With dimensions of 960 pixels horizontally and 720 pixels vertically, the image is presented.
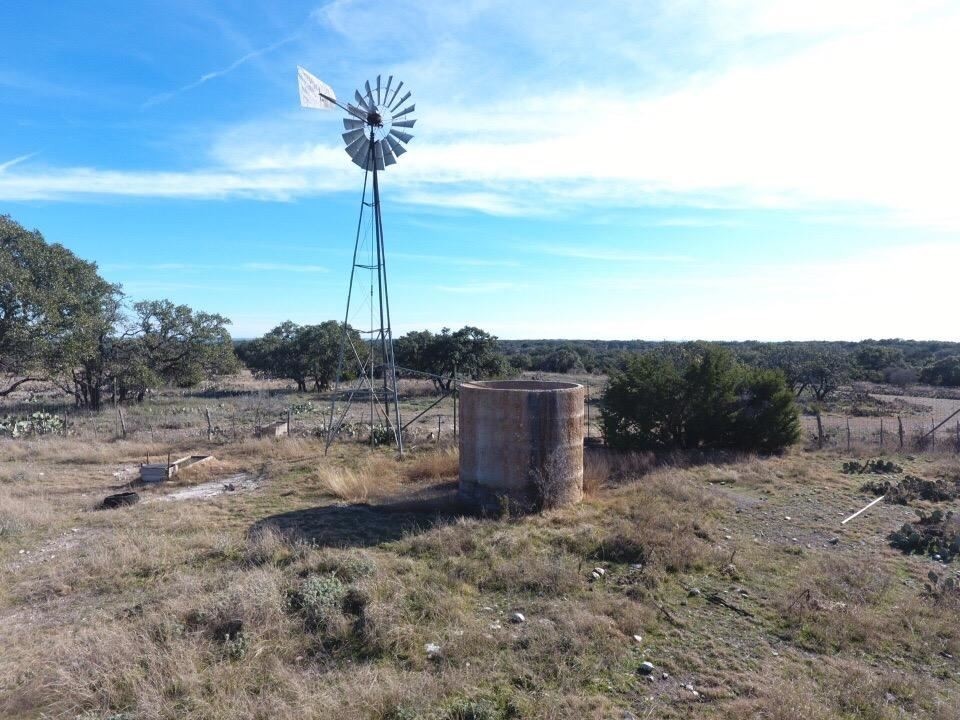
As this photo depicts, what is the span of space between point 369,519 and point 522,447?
3.02 meters

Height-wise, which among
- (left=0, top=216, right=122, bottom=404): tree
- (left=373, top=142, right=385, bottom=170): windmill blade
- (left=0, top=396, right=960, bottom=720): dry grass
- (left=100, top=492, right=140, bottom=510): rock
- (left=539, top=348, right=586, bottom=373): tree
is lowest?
(left=0, top=396, right=960, bottom=720): dry grass

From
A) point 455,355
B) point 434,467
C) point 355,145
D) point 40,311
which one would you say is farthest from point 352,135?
point 455,355

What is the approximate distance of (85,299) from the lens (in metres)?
25.4

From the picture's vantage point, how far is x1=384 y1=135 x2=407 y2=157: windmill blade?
14.6 m

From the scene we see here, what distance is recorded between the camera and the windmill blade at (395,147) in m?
14.6

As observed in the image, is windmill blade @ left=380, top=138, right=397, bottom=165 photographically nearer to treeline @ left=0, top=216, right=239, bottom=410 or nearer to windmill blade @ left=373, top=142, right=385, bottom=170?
windmill blade @ left=373, top=142, right=385, bottom=170

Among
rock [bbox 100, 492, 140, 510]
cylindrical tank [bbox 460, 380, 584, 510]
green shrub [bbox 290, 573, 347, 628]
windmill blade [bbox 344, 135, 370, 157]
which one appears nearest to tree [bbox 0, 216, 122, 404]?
rock [bbox 100, 492, 140, 510]

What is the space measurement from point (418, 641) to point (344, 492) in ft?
20.0

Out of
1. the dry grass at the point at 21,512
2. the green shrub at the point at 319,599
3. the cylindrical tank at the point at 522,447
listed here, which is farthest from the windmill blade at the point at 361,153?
the green shrub at the point at 319,599

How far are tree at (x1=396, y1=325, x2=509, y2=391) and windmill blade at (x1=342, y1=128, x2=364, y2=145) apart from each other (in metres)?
19.2

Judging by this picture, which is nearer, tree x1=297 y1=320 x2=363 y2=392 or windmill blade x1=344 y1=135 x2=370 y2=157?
windmill blade x1=344 y1=135 x2=370 y2=157

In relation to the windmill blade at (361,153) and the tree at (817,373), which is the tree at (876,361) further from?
the windmill blade at (361,153)

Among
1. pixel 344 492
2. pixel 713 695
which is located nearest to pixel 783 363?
pixel 344 492

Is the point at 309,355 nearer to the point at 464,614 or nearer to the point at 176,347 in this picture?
the point at 176,347
